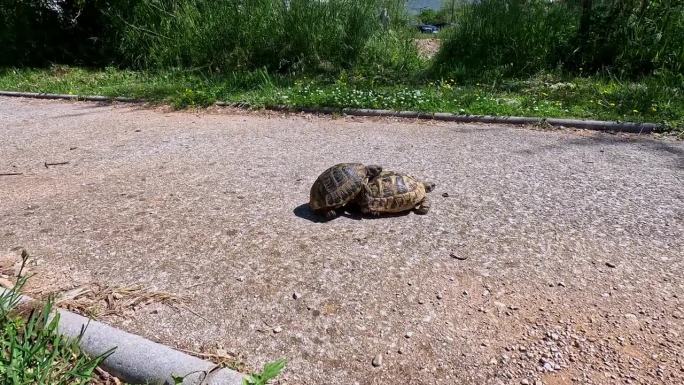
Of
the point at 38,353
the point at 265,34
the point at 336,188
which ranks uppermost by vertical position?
the point at 265,34

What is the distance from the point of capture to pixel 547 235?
352 cm

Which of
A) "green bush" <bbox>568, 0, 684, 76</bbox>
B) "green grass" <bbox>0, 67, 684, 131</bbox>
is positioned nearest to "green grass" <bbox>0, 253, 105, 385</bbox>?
"green grass" <bbox>0, 67, 684, 131</bbox>

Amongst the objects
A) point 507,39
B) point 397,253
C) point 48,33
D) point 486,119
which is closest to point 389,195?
point 397,253

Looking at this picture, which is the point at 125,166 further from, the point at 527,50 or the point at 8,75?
the point at 8,75

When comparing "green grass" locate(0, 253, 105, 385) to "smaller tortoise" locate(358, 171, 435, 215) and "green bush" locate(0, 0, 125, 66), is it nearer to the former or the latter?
"smaller tortoise" locate(358, 171, 435, 215)

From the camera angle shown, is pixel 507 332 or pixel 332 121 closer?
pixel 507 332

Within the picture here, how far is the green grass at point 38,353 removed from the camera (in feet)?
7.06

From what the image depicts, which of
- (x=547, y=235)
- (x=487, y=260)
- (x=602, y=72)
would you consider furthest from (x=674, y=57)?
(x=487, y=260)

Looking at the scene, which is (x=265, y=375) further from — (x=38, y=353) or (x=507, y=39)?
(x=507, y=39)

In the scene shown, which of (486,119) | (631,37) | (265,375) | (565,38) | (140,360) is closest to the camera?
(265,375)

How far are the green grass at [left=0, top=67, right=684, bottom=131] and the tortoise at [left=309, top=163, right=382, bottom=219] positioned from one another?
12.0ft

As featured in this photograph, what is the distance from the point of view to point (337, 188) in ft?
12.2

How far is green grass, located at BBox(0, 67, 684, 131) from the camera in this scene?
22.2 ft

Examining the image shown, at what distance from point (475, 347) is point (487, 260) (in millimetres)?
857
